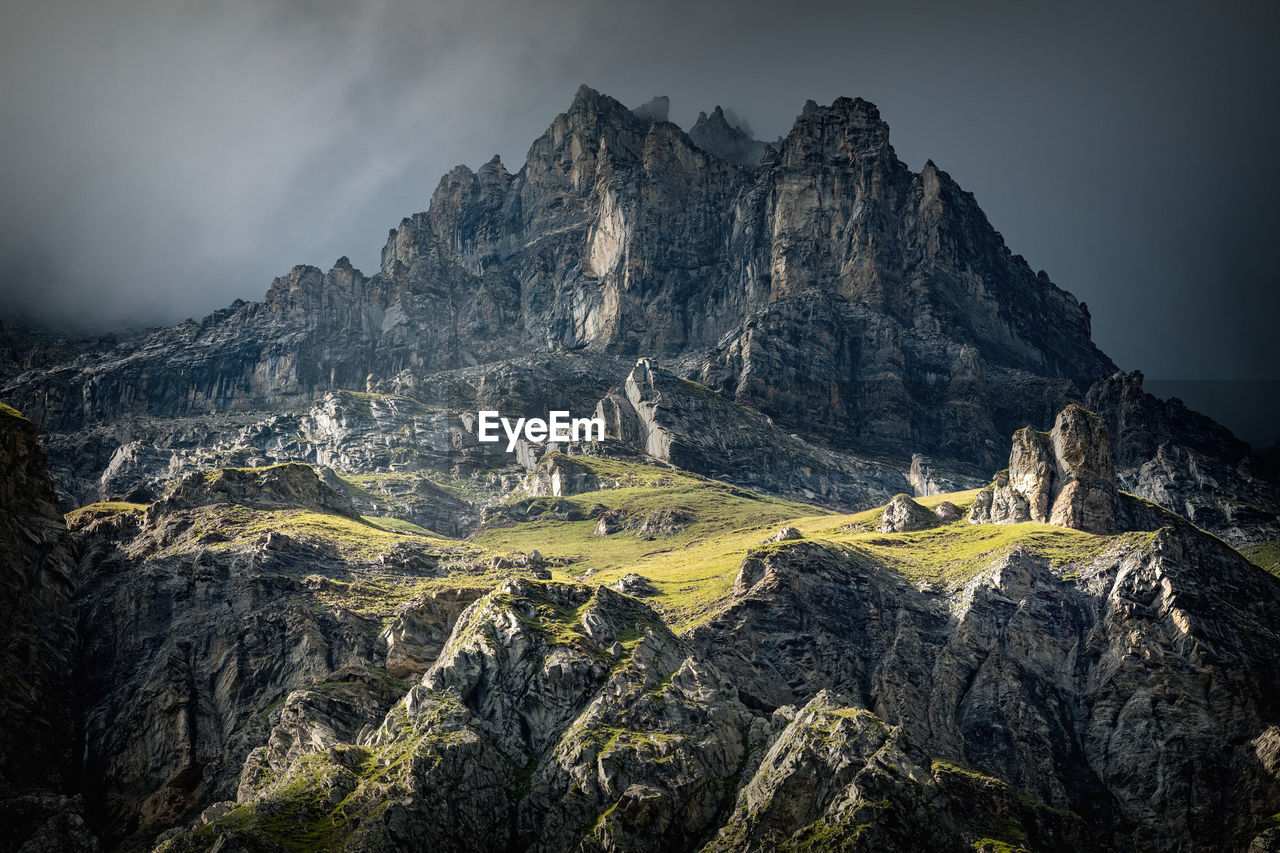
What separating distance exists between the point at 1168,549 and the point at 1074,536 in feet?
69.9

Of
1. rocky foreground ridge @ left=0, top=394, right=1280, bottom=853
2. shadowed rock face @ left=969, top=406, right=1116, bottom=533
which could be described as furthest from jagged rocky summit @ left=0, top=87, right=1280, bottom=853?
shadowed rock face @ left=969, top=406, right=1116, bottom=533

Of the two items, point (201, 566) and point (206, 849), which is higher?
point (201, 566)

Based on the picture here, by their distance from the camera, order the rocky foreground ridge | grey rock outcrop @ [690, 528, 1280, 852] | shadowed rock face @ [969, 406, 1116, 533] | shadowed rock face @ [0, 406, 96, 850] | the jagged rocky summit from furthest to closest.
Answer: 1. shadowed rock face @ [969, 406, 1116, 533]
2. grey rock outcrop @ [690, 528, 1280, 852]
3. shadowed rock face @ [0, 406, 96, 850]
4. the jagged rocky summit
5. the rocky foreground ridge

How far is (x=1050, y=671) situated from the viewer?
505 ft

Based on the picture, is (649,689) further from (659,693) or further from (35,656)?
(35,656)

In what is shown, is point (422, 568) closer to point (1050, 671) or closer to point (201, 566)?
point (201, 566)

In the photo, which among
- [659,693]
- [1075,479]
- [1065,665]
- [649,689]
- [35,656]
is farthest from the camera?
[1075,479]

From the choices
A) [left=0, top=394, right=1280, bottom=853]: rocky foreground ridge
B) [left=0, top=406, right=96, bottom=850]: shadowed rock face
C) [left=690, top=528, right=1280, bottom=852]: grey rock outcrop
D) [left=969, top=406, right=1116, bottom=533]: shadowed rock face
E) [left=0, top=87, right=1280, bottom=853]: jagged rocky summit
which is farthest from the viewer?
[left=969, top=406, right=1116, bottom=533]: shadowed rock face

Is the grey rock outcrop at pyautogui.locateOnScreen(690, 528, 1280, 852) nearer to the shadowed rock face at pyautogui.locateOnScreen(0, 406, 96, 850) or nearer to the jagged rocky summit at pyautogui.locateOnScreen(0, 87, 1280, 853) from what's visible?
the jagged rocky summit at pyautogui.locateOnScreen(0, 87, 1280, 853)

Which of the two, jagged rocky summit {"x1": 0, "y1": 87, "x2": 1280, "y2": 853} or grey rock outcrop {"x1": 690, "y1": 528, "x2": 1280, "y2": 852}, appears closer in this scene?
jagged rocky summit {"x1": 0, "y1": 87, "x2": 1280, "y2": 853}

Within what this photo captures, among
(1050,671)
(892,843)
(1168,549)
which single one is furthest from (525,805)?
(1168,549)

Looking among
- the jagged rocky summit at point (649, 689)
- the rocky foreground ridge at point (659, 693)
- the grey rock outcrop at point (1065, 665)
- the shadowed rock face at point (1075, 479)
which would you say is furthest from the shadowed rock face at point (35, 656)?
the shadowed rock face at point (1075, 479)

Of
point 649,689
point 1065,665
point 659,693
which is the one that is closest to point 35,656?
point 649,689

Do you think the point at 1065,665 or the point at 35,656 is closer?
the point at 35,656
